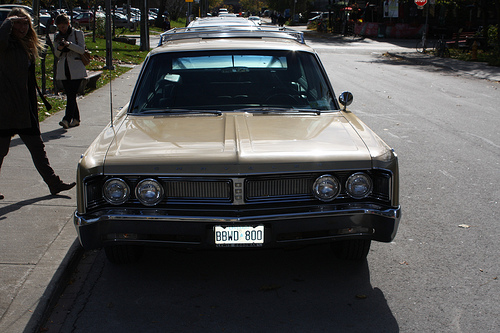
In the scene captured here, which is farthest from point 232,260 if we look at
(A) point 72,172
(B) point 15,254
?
(A) point 72,172

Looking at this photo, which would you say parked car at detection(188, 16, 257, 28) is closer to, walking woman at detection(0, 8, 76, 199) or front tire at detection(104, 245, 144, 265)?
walking woman at detection(0, 8, 76, 199)

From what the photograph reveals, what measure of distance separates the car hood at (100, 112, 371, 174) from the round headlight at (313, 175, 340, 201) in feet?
0.30

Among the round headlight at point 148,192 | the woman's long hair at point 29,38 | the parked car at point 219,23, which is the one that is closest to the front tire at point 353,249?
the round headlight at point 148,192

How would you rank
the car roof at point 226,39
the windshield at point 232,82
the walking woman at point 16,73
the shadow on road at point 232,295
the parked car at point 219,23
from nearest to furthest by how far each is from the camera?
the shadow on road at point 232,295, the windshield at point 232,82, the car roof at point 226,39, the walking woman at point 16,73, the parked car at point 219,23

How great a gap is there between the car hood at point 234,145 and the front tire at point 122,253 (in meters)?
0.81

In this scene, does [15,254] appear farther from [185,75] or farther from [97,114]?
[97,114]

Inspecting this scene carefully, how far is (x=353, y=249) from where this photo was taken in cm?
450

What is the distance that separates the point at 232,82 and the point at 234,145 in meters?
1.34

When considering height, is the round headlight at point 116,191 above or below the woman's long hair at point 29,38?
below

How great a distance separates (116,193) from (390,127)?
7869 mm

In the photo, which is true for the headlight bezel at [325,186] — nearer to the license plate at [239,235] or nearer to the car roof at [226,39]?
the license plate at [239,235]

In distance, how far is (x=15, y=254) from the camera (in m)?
4.63

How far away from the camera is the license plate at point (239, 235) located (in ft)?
12.5

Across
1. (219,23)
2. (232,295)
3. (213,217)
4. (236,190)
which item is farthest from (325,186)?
(219,23)
